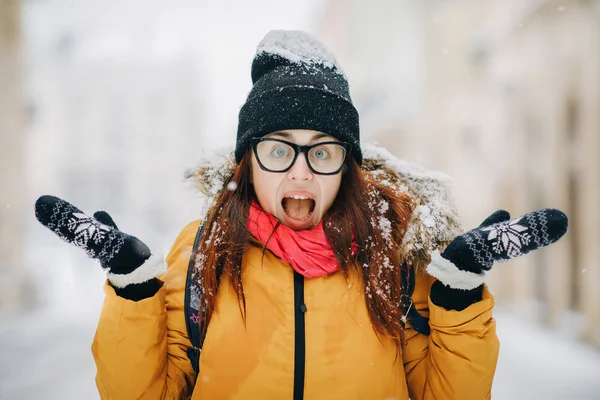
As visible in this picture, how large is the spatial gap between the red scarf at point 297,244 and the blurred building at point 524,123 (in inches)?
94.6

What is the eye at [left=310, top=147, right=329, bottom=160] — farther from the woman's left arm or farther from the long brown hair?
the woman's left arm

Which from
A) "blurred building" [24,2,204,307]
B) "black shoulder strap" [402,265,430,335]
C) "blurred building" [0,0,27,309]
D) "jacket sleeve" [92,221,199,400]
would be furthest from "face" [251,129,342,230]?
"blurred building" [24,2,204,307]

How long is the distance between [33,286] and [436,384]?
9.22 meters

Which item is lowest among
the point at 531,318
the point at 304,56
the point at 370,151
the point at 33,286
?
the point at 33,286

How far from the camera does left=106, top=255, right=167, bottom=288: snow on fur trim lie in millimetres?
1445

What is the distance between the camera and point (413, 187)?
71.2 inches

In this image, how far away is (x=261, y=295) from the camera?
62.2 inches

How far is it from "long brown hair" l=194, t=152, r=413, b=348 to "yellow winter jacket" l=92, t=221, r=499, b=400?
2.2 inches

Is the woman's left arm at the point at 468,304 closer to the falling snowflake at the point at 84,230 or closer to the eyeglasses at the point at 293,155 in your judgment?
the eyeglasses at the point at 293,155

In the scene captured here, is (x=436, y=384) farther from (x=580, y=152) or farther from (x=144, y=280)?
(x=580, y=152)

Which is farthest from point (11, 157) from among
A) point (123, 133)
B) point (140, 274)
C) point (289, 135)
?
point (123, 133)

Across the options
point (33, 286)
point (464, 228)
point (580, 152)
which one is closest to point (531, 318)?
point (580, 152)

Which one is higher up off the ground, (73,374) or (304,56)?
(304,56)

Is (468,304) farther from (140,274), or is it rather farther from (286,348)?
(140,274)
